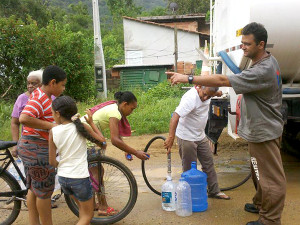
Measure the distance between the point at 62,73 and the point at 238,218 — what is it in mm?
2416

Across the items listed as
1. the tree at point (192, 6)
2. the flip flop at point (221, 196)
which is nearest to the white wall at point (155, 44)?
the tree at point (192, 6)

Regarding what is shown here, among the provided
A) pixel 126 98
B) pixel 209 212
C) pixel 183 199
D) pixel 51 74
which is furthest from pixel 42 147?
pixel 209 212

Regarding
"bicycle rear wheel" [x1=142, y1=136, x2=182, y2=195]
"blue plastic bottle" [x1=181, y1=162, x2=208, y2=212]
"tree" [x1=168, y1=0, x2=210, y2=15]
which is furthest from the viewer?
"tree" [x1=168, y1=0, x2=210, y2=15]

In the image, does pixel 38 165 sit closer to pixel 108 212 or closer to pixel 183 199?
pixel 108 212

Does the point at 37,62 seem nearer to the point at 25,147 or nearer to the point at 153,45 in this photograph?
the point at 25,147

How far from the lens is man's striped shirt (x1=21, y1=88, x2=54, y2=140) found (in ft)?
10.4

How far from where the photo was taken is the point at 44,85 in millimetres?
3305

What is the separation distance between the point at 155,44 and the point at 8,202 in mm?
24045

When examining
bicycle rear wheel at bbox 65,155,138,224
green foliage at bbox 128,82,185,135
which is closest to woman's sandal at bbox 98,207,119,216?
bicycle rear wheel at bbox 65,155,138,224

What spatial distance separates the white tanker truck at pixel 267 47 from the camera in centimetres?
407

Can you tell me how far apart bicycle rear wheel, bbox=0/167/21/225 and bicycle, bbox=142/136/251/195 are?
1.57 metres

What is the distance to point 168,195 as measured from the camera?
4.01 metres

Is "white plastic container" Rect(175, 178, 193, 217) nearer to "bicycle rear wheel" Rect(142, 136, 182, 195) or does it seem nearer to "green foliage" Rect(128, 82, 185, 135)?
"bicycle rear wheel" Rect(142, 136, 182, 195)

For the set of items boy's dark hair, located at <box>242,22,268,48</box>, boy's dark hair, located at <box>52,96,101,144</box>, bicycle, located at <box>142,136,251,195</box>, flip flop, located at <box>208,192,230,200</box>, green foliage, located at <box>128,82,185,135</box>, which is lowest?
bicycle, located at <box>142,136,251,195</box>
